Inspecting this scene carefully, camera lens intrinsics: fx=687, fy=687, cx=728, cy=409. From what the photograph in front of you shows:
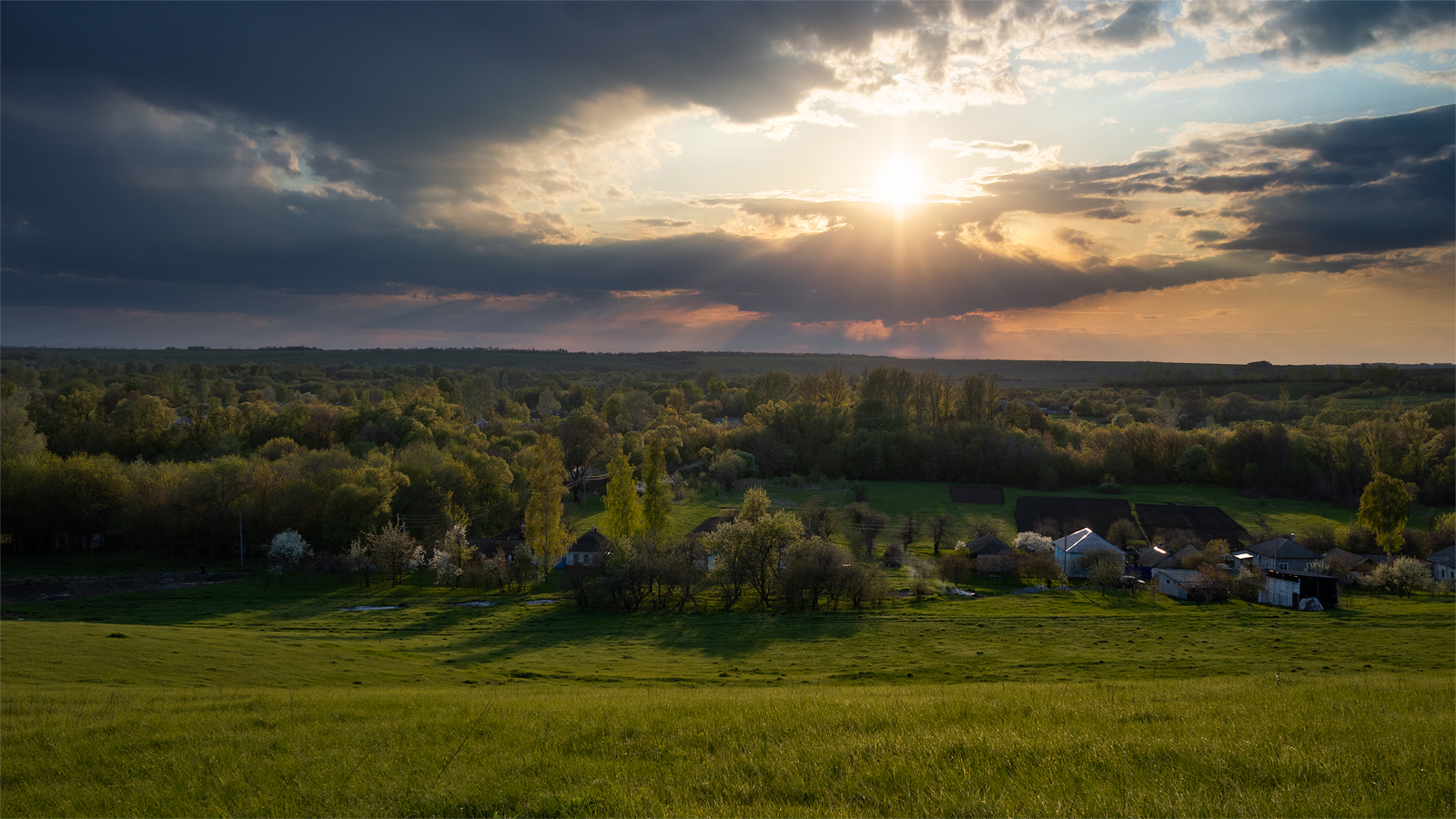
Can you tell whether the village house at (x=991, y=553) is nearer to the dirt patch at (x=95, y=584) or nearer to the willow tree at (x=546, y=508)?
the willow tree at (x=546, y=508)

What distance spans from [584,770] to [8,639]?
32577 mm

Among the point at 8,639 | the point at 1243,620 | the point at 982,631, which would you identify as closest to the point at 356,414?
the point at 8,639

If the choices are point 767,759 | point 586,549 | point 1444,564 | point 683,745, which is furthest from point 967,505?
point 767,759

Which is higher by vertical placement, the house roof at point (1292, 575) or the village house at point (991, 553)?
the house roof at point (1292, 575)

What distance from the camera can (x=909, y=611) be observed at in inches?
1907

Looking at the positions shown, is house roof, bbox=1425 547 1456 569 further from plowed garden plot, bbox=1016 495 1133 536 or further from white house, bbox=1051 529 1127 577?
plowed garden plot, bbox=1016 495 1133 536

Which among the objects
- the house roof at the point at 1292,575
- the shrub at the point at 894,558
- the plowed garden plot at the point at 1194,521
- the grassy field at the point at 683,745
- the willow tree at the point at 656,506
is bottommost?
the shrub at the point at 894,558

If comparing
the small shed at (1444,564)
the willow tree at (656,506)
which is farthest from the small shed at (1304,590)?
the willow tree at (656,506)

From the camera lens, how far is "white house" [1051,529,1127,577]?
62247mm

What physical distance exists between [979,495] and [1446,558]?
43.3 meters

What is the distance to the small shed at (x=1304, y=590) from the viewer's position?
50.7 m

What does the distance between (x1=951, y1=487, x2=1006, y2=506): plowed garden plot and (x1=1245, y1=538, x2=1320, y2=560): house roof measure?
29.6m

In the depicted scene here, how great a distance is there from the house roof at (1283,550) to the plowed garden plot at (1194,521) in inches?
348

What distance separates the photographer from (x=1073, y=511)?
8231 centimetres
